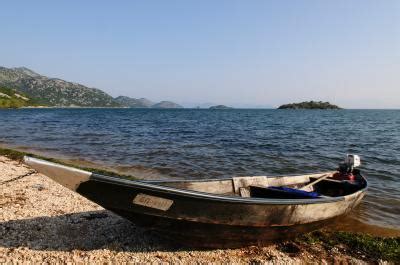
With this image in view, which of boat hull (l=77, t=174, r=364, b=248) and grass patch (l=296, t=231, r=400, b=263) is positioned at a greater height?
boat hull (l=77, t=174, r=364, b=248)

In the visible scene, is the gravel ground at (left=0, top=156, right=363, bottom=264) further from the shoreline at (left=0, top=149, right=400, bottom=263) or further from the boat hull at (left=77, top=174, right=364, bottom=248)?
the boat hull at (left=77, top=174, right=364, bottom=248)

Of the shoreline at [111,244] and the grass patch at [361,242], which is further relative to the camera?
the grass patch at [361,242]

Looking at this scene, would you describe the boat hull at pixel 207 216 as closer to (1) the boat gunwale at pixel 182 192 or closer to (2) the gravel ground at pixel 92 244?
(1) the boat gunwale at pixel 182 192

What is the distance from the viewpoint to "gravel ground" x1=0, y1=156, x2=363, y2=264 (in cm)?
766

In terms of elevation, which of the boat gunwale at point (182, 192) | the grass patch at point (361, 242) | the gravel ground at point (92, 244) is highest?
the boat gunwale at point (182, 192)

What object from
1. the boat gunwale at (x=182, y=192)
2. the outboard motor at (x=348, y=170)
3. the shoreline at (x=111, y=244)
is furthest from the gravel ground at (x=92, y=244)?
the outboard motor at (x=348, y=170)

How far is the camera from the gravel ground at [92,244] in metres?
7.66

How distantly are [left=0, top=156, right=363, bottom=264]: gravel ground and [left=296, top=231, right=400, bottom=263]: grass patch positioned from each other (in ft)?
1.58

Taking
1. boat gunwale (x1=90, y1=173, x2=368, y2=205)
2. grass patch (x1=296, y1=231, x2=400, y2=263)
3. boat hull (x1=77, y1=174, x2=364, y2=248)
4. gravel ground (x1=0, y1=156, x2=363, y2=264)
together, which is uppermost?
boat gunwale (x1=90, y1=173, x2=368, y2=205)

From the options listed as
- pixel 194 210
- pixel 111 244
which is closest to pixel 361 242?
pixel 194 210

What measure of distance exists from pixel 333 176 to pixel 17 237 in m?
11.8

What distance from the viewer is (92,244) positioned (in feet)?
27.1

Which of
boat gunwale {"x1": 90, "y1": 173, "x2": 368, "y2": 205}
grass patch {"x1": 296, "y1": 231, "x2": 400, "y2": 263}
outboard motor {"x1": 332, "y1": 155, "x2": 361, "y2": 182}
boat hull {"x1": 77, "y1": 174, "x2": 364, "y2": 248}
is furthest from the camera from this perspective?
outboard motor {"x1": 332, "y1": 155, "x2": 361, "y2": 182}

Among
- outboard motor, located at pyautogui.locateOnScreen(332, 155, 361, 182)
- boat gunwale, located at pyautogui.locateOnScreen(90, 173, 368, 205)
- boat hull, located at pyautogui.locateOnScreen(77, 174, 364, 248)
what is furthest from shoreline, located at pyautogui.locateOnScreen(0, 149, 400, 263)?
outboard motor, located at pyautogui.locateOnScreen(332, 155, 361, 182)
